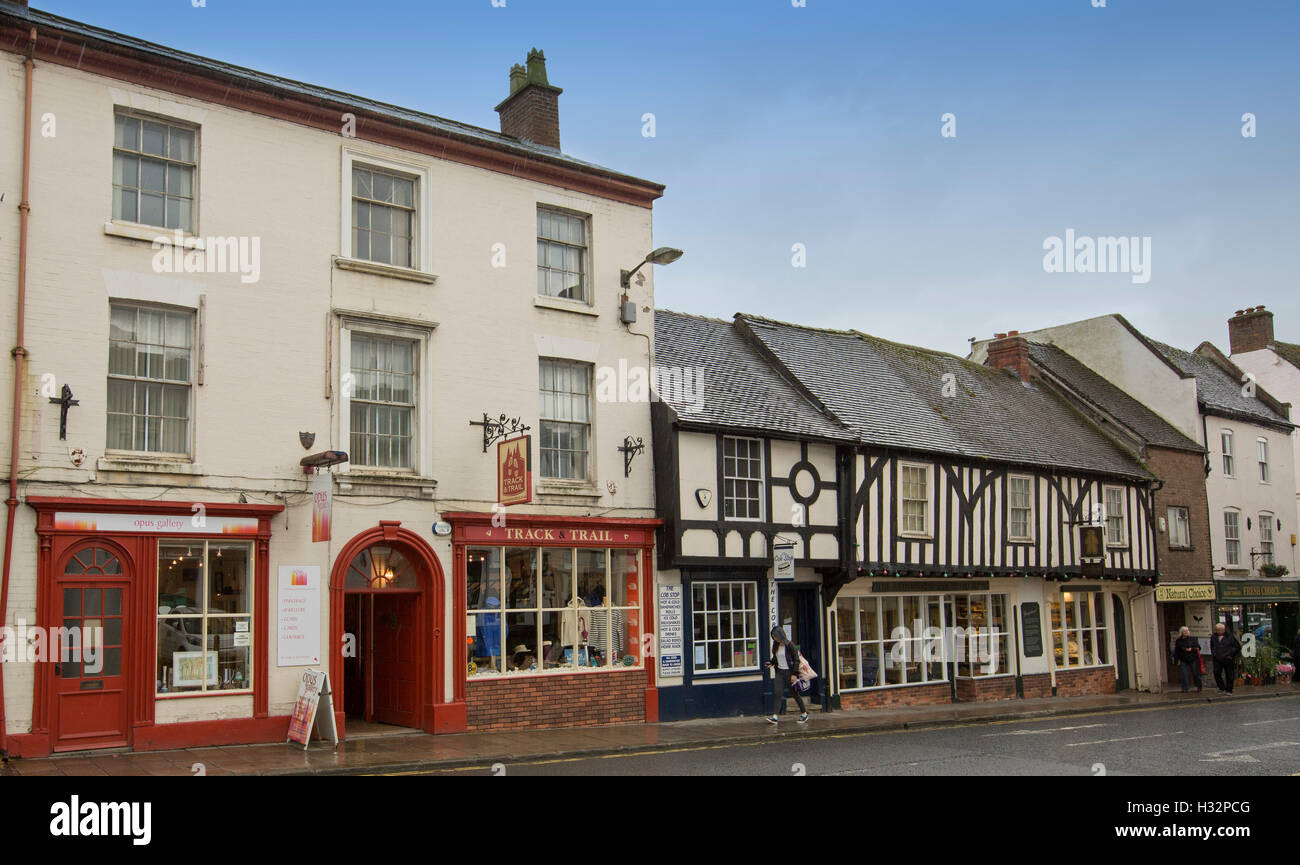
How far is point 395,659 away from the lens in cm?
1695

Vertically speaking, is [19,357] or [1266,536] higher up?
[19,357]

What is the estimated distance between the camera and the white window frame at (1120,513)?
27.5 meters

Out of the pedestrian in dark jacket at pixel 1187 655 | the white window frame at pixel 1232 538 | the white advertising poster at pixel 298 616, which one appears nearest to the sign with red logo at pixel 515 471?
the white advertising poster at pixel 298 616

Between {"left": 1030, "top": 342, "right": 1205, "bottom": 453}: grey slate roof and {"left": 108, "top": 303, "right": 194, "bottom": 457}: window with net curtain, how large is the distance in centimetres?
2463

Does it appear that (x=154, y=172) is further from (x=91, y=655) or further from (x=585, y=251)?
(x=585, y=251)

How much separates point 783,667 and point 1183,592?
52.8 feet

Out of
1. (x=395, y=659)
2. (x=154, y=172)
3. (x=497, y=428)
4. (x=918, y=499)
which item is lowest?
(x=395, y=659)

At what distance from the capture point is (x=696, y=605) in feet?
63.0

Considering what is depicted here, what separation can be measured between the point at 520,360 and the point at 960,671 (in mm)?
12849

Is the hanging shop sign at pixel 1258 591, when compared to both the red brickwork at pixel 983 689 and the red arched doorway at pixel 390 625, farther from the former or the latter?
the red arched doorway at pixel 390 625

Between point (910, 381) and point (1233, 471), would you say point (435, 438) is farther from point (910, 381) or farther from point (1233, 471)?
point (1233, 471)

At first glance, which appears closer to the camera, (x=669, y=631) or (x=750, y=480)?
(x=669, y=631)

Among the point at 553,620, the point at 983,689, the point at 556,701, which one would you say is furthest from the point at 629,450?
the point at 983,689

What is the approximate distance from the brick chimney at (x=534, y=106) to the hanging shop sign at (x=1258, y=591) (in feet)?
73.6
